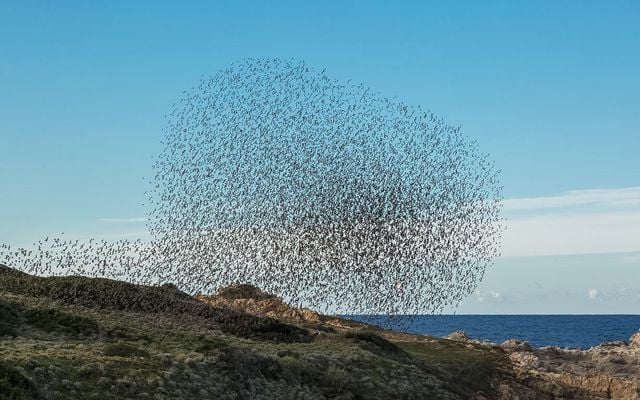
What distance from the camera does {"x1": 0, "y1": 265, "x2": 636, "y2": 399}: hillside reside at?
32.4 meters

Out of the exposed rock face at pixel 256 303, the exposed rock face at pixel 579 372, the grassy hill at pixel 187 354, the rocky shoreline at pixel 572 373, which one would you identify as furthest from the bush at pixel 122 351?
the exposed rock face at pixel 256 303

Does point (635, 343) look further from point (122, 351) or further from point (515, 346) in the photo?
point (122, 351)

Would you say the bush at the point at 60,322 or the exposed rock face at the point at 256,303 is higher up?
the exposed rock face at the point at 256,303

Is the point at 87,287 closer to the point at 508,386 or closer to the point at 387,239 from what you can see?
the point at 387,239

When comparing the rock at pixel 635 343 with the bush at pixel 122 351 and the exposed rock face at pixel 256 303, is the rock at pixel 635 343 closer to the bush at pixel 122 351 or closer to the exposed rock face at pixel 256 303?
the exposed rock face at pixel 256 303

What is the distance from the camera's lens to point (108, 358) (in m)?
34.5

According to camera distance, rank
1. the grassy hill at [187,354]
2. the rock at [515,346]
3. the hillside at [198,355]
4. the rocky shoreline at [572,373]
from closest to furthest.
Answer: the grassy hill at [187,354] < the hillside at [198,355] < the rocky shoreline at [572,373] < the rock at [515,346]

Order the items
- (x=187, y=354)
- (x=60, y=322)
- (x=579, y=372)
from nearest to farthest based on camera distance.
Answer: (x=187, y=354) → (x=60, y=322) → (x=579, y=372)

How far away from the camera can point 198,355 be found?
38500 millimetres

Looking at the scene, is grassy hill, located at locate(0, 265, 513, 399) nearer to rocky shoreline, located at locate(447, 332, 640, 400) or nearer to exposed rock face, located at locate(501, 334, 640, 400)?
rocky shoreline, located at locate(447, 332, 640, 400)

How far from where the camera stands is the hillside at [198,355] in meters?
32.4

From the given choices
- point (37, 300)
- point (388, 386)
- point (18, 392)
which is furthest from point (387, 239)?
point (18, 392)

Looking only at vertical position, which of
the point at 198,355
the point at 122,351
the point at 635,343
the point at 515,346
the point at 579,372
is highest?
the point at 122,351

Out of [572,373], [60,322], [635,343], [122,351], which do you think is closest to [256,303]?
[572,373]
